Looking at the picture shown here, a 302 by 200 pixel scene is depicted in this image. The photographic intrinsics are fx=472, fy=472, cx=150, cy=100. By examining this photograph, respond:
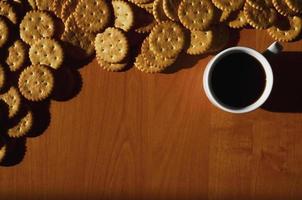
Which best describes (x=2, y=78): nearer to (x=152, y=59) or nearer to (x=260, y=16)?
(x=152, y=59)

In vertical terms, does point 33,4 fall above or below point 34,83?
above

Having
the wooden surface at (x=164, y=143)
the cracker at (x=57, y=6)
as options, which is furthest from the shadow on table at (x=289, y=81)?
the cracker at (x=57, y=6)

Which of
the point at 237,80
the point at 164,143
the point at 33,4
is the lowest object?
the point at 164,143

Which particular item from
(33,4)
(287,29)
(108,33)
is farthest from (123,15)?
(287,29)

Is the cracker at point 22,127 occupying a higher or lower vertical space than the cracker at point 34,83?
lower

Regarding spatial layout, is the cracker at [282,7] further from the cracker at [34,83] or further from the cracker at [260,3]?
the cracker at [34,83]

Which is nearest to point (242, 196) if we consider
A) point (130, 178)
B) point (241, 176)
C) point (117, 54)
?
point (241, 176)
